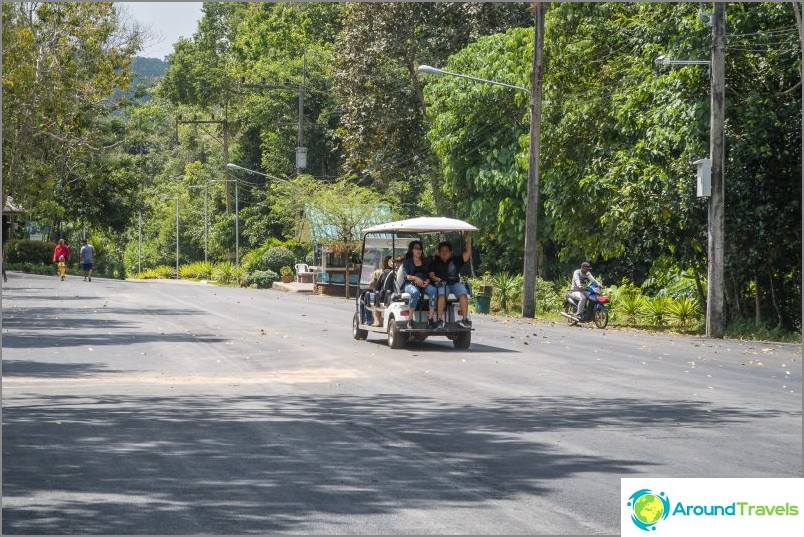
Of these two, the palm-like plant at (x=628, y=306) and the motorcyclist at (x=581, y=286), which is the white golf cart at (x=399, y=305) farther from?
the palm-like plant at (x=628, y=306)

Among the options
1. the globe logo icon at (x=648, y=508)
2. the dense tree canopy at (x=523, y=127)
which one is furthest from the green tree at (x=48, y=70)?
the globe logo icon at (x=648, y=508)

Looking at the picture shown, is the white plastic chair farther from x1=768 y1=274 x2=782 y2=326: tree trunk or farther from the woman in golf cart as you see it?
the woman in golf cart

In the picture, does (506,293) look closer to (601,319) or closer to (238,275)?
(601,319)

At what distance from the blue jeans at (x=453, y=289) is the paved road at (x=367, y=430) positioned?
3.44 ft

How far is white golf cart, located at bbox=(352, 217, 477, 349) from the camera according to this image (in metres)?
23.6

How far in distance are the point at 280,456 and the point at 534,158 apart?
28.2 metres

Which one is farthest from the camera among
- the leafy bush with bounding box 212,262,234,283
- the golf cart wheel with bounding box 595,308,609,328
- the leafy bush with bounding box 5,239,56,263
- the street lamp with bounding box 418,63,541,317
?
the leafy bush with bounding box 212,262,234,283

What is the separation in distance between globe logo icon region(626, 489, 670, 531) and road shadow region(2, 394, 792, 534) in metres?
1.44

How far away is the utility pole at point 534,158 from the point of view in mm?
37812

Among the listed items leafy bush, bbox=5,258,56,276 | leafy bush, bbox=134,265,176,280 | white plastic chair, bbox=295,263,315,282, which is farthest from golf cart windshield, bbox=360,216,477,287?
leafy bush, bbox=134,265,176,280

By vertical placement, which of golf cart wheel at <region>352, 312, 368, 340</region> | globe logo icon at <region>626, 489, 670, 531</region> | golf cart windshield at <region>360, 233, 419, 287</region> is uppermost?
golf cart windshield at <region>360, 233, 419, 287</region>

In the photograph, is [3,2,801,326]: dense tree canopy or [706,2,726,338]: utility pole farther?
[3,2,801,326]: dense tree canopy

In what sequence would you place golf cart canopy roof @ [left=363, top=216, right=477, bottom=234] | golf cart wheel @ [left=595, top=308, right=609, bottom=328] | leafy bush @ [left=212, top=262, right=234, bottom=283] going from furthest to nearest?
leafy bush @ [left=212, top=262, right=234, bottom=283], golf cart wheel @ [left=595, top=308, right=609, bottom=328], golf cart canopy roof @ [left=363, top=216, right=477, bottom=234]

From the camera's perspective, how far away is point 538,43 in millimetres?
37781
